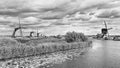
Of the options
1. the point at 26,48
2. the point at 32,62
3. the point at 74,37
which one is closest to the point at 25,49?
the point at 26,48

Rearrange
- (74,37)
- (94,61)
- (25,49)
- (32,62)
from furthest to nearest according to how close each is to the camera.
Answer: (74,37) < (25,49) < (94,61) < (32,62)

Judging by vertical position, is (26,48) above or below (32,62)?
above

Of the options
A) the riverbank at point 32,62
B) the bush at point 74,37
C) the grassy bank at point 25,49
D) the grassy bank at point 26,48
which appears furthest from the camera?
the bush at point 74,37

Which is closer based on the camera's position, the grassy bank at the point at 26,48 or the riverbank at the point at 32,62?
the riverbank at the point at 32,62

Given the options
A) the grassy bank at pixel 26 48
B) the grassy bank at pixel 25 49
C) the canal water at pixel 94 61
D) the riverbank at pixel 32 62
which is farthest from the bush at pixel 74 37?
the riverbank at pixel 32 62

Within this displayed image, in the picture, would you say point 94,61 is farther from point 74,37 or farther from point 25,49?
point 74,37

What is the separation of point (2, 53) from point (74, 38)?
4389 centimetres

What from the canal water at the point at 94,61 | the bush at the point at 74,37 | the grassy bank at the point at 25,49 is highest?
the bush at the point at 74,37

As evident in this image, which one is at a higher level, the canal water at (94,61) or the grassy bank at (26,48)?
the grassy bank at (26,48)

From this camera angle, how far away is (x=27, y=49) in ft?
116

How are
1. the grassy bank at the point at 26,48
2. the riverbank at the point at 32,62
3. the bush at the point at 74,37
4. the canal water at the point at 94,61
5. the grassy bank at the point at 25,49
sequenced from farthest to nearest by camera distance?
the bush at the point at 74,37 → the grassy bank at the point at 26,48 → the grassy bank at the point at 25,49 → the riverbank at the point at 32,62 → the canal water at the point at 94,61

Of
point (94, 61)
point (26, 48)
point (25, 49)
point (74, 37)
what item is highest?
point (74, 37)

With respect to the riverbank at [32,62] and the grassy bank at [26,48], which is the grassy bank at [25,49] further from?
the riverbank at [32,62]

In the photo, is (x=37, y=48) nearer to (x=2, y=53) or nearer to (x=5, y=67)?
(x=2, y=53)
